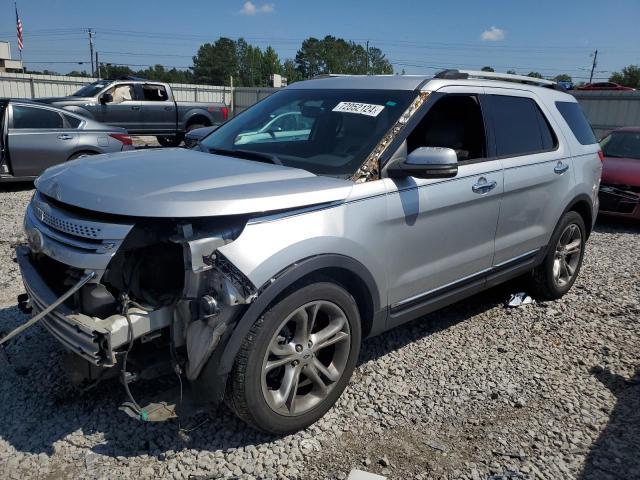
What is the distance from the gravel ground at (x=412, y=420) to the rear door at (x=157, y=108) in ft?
39.1

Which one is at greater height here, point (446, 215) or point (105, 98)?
point (105, 98)

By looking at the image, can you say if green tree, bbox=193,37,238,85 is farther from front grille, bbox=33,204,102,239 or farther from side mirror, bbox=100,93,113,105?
front grille, bbox=33,204,102,239

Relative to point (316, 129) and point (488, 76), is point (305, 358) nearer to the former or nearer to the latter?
point (316, 129)

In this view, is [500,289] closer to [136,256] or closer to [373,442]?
[373,442]

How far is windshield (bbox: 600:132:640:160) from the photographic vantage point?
920cm

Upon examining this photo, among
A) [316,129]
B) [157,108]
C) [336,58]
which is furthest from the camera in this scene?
[336,58]

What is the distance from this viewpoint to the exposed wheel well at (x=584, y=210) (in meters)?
5.06

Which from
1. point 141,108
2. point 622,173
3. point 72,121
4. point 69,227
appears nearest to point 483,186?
point 69,227

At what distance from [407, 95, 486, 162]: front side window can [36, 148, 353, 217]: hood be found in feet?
2.88

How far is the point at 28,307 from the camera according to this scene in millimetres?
3178

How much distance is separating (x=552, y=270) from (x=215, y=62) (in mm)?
95812

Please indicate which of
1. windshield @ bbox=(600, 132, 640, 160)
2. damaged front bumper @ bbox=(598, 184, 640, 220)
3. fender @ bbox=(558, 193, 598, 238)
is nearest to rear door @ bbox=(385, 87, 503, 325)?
fender @ bbox=(558, 193, 598, 238)

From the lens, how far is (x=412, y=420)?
321 cm

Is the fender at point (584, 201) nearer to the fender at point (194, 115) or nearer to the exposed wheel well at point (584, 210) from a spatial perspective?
the exposed wheel well at point (584, 210)
